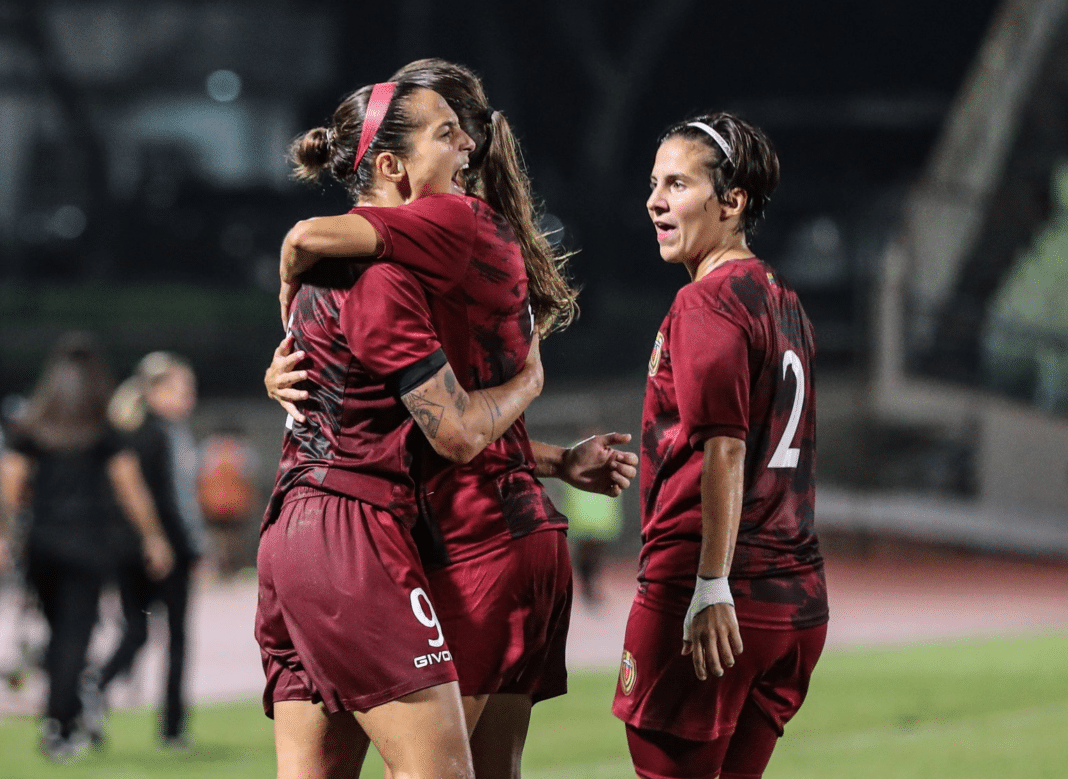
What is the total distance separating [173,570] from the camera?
8281 millimetres

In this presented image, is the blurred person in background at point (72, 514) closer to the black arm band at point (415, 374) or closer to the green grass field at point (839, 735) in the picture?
the green grass field at point (839, 735)

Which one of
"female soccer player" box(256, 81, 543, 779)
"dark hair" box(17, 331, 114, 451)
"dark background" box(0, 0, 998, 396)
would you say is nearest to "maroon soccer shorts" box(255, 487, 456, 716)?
"female soccer player" box(256, 81, 543, 779)

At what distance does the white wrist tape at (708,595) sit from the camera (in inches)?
139

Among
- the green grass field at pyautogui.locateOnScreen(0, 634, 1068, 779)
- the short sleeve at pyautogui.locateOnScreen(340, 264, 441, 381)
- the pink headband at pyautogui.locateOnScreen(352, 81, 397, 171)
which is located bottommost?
the green grass field at pyautogui.locateOnScreen(0, 634, 1068, 779)

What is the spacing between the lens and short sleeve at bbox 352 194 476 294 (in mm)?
3221

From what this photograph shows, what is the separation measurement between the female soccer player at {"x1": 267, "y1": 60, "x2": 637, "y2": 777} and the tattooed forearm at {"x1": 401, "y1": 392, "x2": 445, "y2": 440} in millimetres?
172

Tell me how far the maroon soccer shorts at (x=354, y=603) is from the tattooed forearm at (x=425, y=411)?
214mm

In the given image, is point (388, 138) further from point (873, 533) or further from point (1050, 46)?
point (1050, 46)

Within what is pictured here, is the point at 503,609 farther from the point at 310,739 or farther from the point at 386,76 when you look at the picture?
the point at 386,76

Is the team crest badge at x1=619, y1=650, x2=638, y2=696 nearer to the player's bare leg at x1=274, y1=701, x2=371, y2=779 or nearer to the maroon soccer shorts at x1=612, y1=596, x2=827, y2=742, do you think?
the maroon soccer shorts at x1=612, y1=596, x2=827, y2=742

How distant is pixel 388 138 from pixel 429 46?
99.0ft

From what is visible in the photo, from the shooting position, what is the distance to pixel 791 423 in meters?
3.72

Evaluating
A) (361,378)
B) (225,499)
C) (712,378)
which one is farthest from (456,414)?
(225,499)

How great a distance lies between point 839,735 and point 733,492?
5.95 m
